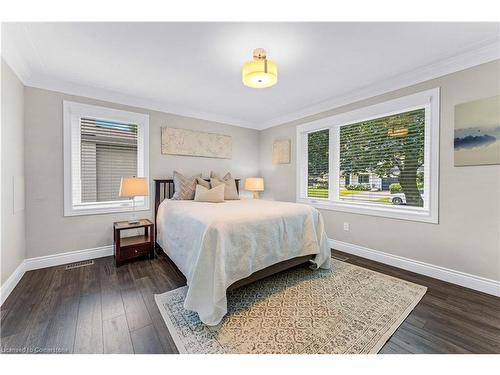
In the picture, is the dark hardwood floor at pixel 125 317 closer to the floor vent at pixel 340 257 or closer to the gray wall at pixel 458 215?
the gray wall at pixel 458 215

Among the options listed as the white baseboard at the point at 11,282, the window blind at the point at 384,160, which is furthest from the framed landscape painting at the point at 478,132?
the white baseboard at the point at 11,282

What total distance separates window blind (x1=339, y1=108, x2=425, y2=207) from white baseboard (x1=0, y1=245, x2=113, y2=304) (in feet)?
12.5

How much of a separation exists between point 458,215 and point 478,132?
87 centimetres

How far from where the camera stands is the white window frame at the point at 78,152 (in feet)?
9.30

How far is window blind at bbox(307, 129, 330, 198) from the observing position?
3699mm

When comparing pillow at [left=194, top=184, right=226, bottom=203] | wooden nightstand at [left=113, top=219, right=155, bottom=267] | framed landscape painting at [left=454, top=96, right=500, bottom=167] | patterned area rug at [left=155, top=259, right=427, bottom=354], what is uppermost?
framed landscape painting at [left=454, top=96, right=500, bottom=167]

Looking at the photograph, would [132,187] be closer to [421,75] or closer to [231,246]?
[231,246]

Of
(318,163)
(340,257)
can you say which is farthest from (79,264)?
(318,163)

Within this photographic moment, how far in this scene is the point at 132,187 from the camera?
9.39 feet

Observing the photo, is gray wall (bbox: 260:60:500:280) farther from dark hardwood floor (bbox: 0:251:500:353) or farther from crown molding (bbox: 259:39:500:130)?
dark hardwood floor (bbox: 0:251:500:353)

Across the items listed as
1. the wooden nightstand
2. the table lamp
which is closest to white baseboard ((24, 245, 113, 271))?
the wooden nightstand

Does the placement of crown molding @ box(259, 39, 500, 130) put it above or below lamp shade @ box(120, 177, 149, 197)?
above

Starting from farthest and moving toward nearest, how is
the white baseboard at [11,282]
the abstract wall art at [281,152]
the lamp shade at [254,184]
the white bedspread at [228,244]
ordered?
the lamp shade at [254,184], the abstract wall art at [281,152], the white baseboard at [11,282], the white bedspread at [228,244]

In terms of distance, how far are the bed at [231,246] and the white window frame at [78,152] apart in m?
0.94
